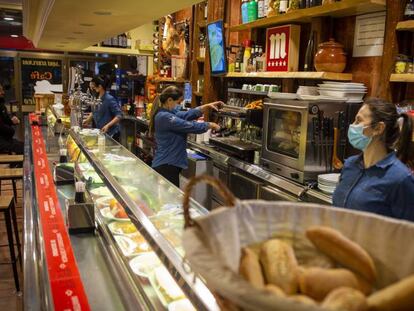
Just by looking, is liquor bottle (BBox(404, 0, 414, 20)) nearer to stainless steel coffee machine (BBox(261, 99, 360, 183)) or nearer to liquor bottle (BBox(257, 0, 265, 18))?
stainless steel coffee machine (BBox(261, 99, 360, 183))

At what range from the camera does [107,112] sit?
21.2 feet

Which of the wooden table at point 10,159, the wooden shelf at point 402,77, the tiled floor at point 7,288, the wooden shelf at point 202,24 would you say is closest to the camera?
the wooden shelf at point 402,77

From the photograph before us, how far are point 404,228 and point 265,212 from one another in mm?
255

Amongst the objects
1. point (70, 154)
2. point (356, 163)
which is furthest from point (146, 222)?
point (70, 154)

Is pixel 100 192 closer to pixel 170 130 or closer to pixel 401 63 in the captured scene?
pixel 170 130

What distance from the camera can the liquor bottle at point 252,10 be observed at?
4793 millimetres

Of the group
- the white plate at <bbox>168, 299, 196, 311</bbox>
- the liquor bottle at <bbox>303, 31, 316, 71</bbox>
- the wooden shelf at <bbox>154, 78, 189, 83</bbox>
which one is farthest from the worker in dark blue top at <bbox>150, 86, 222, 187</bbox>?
the wooden shelf at <bbox>154, 78, 189, 83</bbox>

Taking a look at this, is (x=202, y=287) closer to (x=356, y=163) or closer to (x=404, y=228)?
(x=404, y=228)

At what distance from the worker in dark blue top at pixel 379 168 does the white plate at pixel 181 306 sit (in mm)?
1048

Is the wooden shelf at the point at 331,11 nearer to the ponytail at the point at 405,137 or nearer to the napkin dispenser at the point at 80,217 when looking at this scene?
the ponytail at the point at 405,137

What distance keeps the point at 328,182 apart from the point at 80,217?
1.88m

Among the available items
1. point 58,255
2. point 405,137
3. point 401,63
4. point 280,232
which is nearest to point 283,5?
point 401,63

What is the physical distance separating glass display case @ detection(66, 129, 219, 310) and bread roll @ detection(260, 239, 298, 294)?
0.65ft

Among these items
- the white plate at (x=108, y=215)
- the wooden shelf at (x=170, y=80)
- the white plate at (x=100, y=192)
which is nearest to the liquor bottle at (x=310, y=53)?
the white plate at (x=100, y=192)
